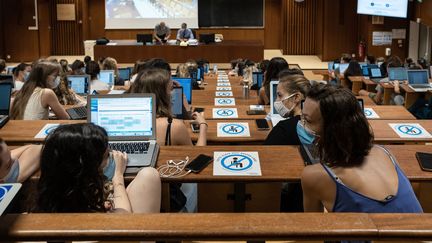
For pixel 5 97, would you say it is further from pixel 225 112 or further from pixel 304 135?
pixel 304 135

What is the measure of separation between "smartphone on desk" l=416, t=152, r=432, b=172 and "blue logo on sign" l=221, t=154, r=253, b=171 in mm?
766

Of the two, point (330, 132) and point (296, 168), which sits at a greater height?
point (330, 132)

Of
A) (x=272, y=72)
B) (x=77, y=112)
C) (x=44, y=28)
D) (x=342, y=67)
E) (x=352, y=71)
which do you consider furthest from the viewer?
(x=44, y=28)

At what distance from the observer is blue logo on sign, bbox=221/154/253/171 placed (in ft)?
8.71

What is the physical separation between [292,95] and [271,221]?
7.88 ft

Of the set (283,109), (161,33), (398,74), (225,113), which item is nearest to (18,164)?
(283,109)

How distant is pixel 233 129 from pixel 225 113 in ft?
2.22

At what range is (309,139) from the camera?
3070 millimetres

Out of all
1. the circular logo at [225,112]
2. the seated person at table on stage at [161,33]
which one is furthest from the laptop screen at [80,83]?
the seated person at table on stage at [161,33]

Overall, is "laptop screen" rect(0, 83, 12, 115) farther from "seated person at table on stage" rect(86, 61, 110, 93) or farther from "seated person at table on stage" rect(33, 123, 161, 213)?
"seated person at table on stage" rect(33, 123, 161, 213)

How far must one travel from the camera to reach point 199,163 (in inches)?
106

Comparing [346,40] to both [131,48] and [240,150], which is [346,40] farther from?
[240,150]

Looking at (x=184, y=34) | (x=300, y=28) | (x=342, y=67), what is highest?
(x=300, y=28)

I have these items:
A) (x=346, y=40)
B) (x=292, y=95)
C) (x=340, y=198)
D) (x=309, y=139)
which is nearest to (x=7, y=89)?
(x=292, y=95)
